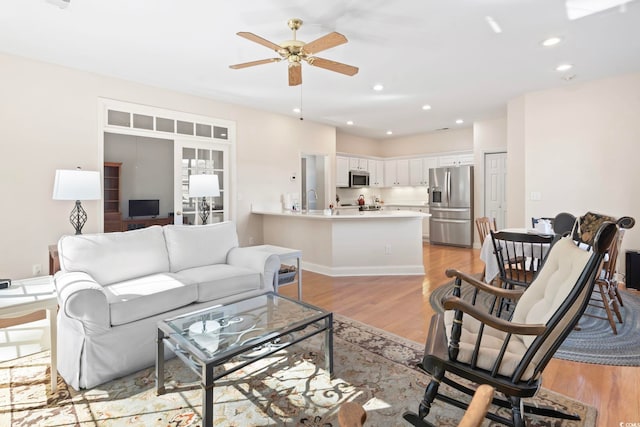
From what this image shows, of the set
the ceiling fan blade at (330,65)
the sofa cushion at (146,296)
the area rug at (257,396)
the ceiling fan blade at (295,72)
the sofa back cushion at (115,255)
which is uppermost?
the ceiling fan blade at (330,65)

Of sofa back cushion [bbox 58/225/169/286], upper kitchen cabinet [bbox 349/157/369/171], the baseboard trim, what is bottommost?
the baseboard trim

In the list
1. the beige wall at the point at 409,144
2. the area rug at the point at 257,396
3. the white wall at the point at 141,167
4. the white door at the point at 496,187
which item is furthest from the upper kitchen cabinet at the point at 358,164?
the area rug at the point at 257,396

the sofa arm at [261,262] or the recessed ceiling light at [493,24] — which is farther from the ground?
the recessed ceiling light at [493,24]

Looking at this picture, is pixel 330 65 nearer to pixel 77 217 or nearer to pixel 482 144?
pixel 77 217

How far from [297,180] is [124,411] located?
208 inches

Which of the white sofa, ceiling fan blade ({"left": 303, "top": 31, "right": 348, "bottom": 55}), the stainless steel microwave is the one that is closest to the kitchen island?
the white sofa

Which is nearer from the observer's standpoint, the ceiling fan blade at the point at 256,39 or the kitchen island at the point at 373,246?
the ceiling fan blade at the point at 256,39

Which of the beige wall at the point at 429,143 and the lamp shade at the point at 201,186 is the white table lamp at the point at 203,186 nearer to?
the lamp shade at the point at 201,186

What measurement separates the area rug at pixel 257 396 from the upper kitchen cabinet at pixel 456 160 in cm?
633

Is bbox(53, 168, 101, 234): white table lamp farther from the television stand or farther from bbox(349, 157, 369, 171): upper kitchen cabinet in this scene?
bbox(349, 157, 369, 171): upper kitchen cabinet

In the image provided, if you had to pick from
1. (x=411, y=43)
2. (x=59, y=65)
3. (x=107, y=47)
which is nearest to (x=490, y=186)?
(x=411, y=43)

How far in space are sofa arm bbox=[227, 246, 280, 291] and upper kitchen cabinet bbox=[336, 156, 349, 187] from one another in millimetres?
4842

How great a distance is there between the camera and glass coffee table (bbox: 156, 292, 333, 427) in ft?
5.21

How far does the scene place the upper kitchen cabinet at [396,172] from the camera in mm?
8703
